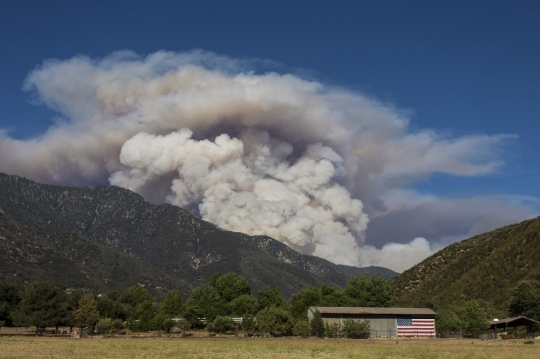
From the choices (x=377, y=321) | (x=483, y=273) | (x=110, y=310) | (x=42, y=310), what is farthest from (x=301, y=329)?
(x=483, y=273)

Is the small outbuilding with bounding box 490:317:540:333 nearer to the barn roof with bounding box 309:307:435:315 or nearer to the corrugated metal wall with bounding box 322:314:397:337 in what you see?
the barn roof with bounding box 309:307:435:315

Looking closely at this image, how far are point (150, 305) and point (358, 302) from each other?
170 feet

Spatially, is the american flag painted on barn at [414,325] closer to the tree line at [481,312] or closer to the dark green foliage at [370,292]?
the tree line at [481,312]

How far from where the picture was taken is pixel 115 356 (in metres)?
45.1

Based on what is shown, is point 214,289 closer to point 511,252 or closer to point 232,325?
point 232,325

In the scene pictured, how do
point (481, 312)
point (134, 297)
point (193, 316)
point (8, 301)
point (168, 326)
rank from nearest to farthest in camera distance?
point (168, 326) → point (481, 312) → point (193, 316) → point (8, 301) → point (134, 297)

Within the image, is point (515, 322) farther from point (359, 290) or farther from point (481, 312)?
point (359, 290)

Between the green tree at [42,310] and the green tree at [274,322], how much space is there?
3909cm

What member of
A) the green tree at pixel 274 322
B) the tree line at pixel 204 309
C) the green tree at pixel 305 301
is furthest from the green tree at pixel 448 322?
the green tree at pixel 274 322

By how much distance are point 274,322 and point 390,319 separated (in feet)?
89.9

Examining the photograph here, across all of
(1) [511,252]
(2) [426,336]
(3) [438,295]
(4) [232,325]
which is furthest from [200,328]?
(1) [511,252]

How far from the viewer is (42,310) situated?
105 metres

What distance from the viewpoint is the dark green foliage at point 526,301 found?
4719 inches

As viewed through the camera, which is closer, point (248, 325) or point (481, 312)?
point (248, 325)
